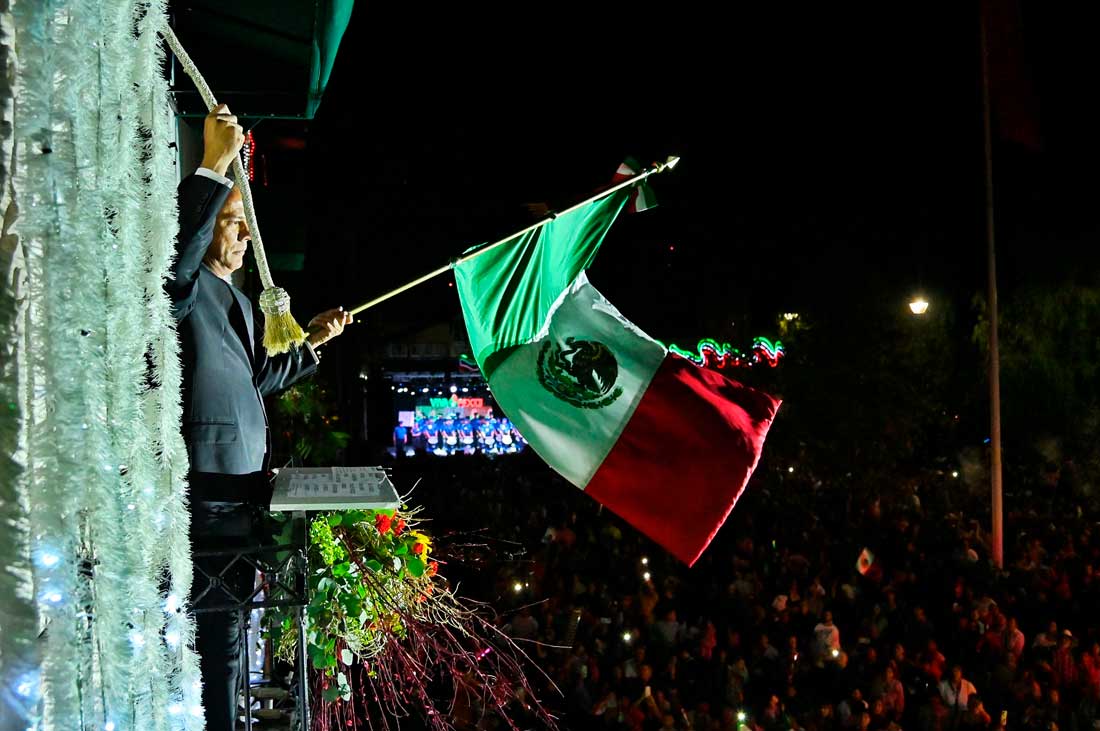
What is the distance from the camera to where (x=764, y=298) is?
33156mm

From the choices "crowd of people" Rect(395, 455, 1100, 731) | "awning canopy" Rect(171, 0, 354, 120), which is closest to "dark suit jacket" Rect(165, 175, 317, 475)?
"awning canopy" Rect(171, 0, 354, 120)

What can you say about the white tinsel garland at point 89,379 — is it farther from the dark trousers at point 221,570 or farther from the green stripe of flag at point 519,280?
the green stripe of flag at point 519,280

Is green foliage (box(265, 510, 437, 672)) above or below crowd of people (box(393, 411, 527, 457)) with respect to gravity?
above

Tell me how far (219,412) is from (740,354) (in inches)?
864

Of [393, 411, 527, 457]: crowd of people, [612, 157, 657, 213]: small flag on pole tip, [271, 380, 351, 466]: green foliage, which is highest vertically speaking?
[612, 157, 657, 213]: small flag on pole tip

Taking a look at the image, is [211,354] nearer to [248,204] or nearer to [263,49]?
[248,204]

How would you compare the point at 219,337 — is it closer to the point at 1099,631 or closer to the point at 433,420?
the point at 1099,631

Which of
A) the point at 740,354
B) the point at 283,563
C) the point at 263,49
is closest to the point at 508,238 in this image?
the point at 263,49

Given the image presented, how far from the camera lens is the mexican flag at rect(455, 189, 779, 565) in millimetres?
5059

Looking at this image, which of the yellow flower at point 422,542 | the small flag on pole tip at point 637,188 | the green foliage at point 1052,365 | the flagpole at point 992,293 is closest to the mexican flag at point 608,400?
the small flag on pole tip at point 637,188

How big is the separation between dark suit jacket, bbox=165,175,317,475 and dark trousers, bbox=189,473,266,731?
9 centimetres

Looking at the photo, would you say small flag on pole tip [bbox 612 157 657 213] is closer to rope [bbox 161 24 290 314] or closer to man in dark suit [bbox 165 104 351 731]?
rope [bbox 161 24 290 314]

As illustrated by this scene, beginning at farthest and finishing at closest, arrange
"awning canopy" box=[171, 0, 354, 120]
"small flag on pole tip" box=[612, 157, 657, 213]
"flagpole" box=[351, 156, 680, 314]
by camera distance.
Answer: "small flag on pole tip" box=[612, 157, 657, 213] < "awning canopy" box=[171, 0, 354, 120] < "flagpole" box=[351, 156, 680, 314]

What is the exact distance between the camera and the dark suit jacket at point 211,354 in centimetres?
259
